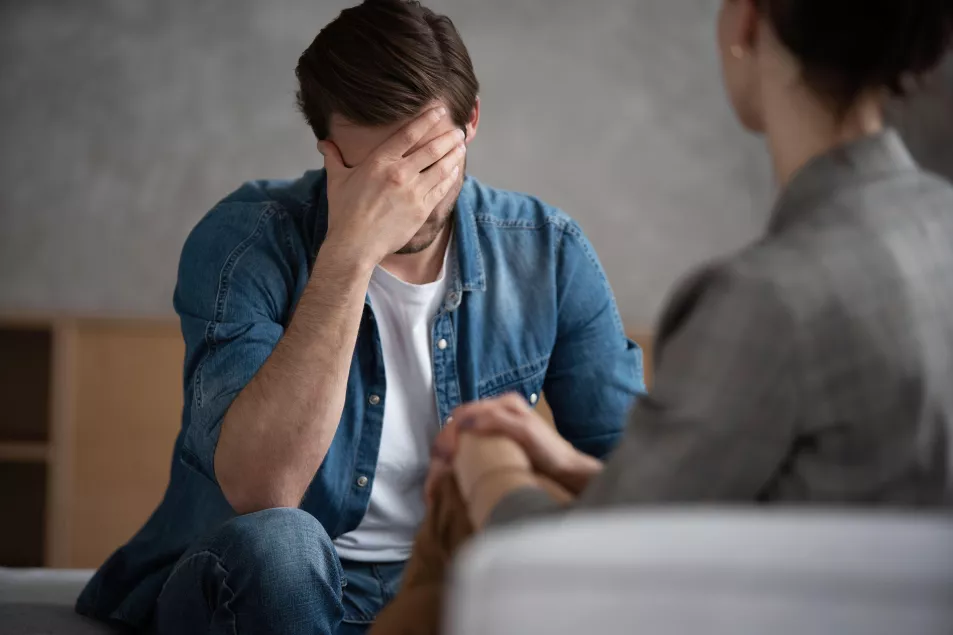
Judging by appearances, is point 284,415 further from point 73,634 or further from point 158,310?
point 158,310

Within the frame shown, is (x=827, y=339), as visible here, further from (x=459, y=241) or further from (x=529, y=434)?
(x=459, y=241)

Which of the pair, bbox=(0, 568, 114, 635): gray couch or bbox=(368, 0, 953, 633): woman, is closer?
bbox=(368, 0, 953, 633): woman

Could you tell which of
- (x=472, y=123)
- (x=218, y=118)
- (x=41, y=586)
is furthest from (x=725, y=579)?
(x=218, y=118)

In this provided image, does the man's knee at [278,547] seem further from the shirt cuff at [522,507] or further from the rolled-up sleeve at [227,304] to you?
the shirt cuff at [522,507]

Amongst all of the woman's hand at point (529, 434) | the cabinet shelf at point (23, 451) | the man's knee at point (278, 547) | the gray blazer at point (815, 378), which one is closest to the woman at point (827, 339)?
the gray blazer at point (815, 378)

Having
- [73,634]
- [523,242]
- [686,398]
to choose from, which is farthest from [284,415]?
[686,398]

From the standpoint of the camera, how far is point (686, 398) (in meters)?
0.67

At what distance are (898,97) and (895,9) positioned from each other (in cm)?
8

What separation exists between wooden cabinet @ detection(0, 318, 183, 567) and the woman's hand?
200cm

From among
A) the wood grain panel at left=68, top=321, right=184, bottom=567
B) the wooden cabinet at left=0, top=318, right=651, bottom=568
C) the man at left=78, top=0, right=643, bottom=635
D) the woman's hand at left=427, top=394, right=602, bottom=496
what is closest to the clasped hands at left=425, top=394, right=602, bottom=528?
the woman's hand at left=427, top=394, right=602, bottom=496

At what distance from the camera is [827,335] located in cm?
65

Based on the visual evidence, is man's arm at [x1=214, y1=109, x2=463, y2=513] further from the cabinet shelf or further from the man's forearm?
the cabinet shelf

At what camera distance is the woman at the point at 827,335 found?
65 cm

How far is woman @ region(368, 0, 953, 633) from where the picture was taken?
25.6 inches
